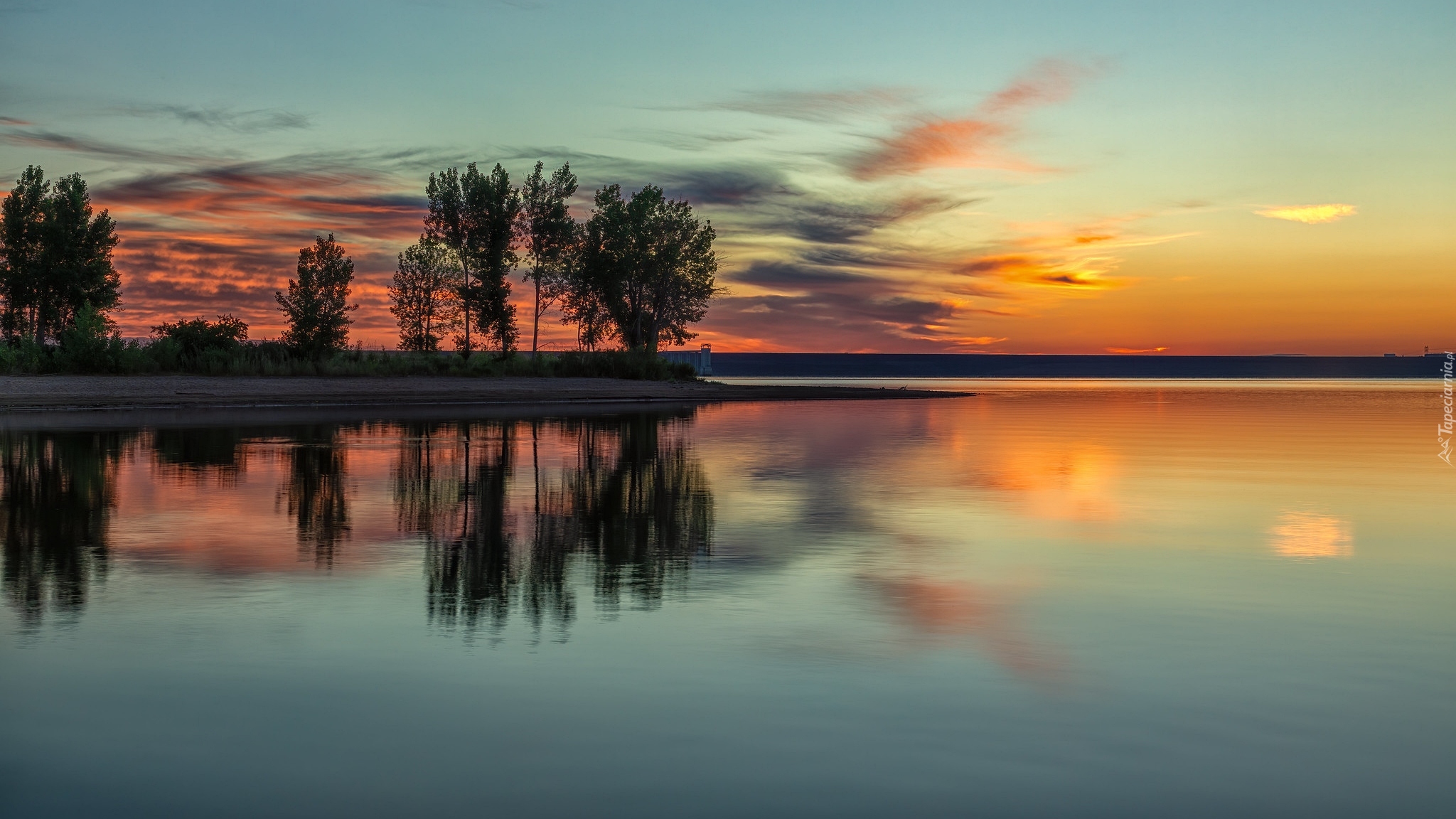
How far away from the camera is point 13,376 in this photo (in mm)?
49062

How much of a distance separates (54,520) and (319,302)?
48.5 meters

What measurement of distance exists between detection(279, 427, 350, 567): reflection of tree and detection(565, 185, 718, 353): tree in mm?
50119

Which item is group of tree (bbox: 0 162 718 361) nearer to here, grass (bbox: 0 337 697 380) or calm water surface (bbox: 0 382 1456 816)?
grass (bbox: 0 337 697 380)

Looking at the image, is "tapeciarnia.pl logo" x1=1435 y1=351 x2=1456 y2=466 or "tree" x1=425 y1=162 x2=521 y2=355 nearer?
"tapeciarnia.pl logo" x1=1435 y1=351 x2=1456 y2=466

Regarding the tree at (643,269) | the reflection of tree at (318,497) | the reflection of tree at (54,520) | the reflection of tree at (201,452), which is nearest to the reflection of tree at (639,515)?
the reflection of tree at (318,497)

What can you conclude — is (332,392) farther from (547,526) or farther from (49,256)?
(547,526)

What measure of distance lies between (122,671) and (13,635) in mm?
1702

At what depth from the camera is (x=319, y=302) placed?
61406 millimetres

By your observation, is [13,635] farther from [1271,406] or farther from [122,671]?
[1271,406]

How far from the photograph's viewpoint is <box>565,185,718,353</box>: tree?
3044 inches

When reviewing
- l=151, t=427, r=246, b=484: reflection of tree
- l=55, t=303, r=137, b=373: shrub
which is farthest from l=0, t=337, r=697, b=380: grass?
l=151, t=427, r=246, b=484: reflection of tree

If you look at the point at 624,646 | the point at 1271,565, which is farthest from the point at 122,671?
the point at 1271,565

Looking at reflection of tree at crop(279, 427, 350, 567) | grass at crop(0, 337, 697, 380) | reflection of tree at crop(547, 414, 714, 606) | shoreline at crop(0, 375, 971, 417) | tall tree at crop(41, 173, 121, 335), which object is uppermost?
tall tree at crop(41, 173, 121, 335)

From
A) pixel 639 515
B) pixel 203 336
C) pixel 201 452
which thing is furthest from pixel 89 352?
pixel 639 515
